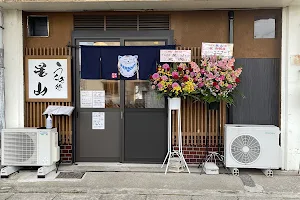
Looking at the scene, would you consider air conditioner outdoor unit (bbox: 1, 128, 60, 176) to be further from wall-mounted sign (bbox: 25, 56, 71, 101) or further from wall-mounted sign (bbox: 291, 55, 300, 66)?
wall-mounted sign (bbox: 291, 55, 300, 66)

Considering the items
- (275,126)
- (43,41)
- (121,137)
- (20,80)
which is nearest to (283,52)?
(275,126)

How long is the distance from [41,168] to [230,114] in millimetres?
4249

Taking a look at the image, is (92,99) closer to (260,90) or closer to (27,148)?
(27,148)

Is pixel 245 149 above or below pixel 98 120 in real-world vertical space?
below

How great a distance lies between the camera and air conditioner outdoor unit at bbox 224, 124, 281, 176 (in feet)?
21.8

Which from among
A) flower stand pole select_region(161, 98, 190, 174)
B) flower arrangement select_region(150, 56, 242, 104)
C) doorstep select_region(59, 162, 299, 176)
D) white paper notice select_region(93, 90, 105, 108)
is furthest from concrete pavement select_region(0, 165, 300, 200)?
flower arrangement select_region(150, 56, 242, 104)

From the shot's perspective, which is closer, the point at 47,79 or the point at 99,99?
the point at 47,79

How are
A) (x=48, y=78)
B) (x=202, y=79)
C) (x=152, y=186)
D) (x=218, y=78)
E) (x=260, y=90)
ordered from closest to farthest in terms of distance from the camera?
1. (x=152, y=186)
2. (x=218, y=78)
3. (x=202, y=79)
4. (x=260, y=90)
5. (x=48, y=78)

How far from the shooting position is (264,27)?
284 inches

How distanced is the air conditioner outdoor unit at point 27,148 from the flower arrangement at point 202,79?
2.55 meters

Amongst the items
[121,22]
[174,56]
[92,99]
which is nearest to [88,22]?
[121,22]

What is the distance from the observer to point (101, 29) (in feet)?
24.3

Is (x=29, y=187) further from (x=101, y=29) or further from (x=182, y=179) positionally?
(x=101, y=29)

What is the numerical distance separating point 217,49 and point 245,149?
2199 mm
